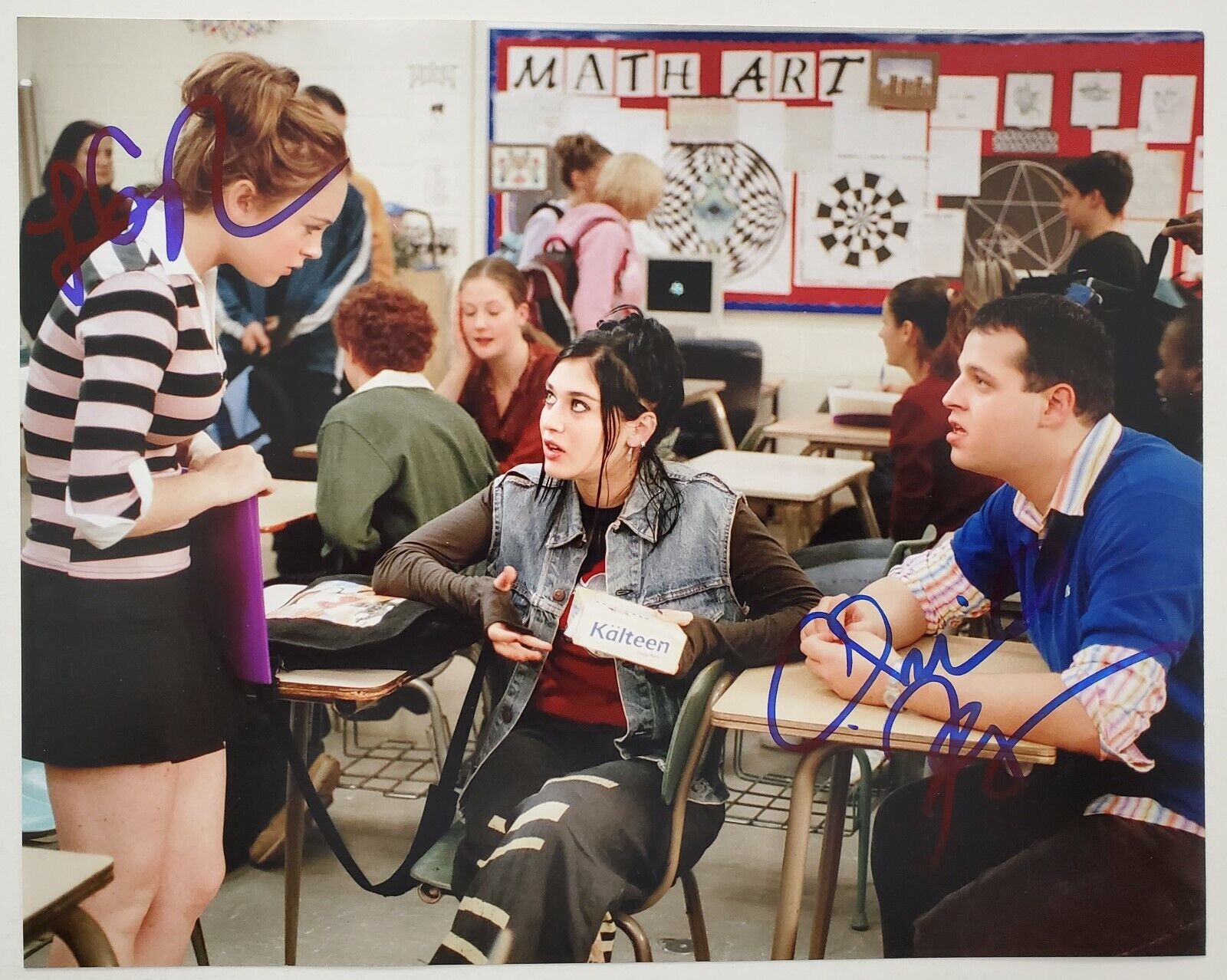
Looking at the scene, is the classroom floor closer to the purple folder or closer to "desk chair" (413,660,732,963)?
"desk chair" (413,660,732,963)

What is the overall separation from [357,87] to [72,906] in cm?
141

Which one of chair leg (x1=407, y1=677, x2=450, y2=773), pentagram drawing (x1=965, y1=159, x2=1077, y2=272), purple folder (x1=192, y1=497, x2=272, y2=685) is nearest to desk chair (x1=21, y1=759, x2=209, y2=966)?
purple folder (x1=192, y1=497, x2=272, y2=685)

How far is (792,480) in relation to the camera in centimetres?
217

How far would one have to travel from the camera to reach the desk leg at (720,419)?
2158mm

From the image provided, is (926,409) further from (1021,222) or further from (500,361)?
(500,361)

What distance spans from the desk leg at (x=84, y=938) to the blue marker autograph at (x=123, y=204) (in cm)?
102

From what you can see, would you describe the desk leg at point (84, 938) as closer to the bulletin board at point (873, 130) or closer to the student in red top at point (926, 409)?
the bulletin board at point (873, 130)

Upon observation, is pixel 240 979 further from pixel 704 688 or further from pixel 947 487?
pixel 947 487

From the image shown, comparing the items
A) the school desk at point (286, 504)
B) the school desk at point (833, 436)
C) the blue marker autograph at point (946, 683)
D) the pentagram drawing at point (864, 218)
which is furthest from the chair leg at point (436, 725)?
the pentagram drawing at point (864, 218)

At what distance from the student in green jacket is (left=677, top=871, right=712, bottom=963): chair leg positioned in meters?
0.80

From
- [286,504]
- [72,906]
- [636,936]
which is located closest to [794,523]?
[636,936]

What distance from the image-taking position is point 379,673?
2.09 meters

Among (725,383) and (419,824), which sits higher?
(725,383)

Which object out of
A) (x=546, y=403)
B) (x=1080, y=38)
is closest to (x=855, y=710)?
(x=546, y=403)
